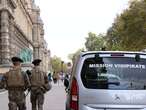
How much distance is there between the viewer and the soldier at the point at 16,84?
1420 cm

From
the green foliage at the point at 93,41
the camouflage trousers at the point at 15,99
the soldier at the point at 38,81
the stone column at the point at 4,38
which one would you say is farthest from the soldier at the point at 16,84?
the green foliage at the point at 93,41

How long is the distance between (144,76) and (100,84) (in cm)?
80

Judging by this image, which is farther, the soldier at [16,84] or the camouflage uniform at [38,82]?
the camouflage uniform at [38,82]

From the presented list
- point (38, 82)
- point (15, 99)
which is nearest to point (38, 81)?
point (38, 82)

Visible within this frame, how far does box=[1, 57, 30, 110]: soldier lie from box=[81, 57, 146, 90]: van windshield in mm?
3384

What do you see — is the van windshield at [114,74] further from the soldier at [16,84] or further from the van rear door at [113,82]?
the soldier at [16,84]

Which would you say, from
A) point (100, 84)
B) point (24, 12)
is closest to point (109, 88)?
point (100, 84)

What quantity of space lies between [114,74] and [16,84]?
3.70 meters

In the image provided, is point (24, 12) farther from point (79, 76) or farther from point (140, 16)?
point (79, 76)

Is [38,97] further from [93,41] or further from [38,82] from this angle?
[93,41]

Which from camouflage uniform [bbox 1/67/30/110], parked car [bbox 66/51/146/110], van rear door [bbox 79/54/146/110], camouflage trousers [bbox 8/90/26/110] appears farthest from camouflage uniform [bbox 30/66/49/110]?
van rear door [bbox 79/54/146/110]

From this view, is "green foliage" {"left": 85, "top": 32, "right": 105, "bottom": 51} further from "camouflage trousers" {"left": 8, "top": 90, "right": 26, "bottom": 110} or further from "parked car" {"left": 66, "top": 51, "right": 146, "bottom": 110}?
"parked car" {"left": 66, "top": 51, "right": 146, "bottom": 110}

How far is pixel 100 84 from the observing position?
11.0 meters

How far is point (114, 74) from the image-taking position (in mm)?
11086
